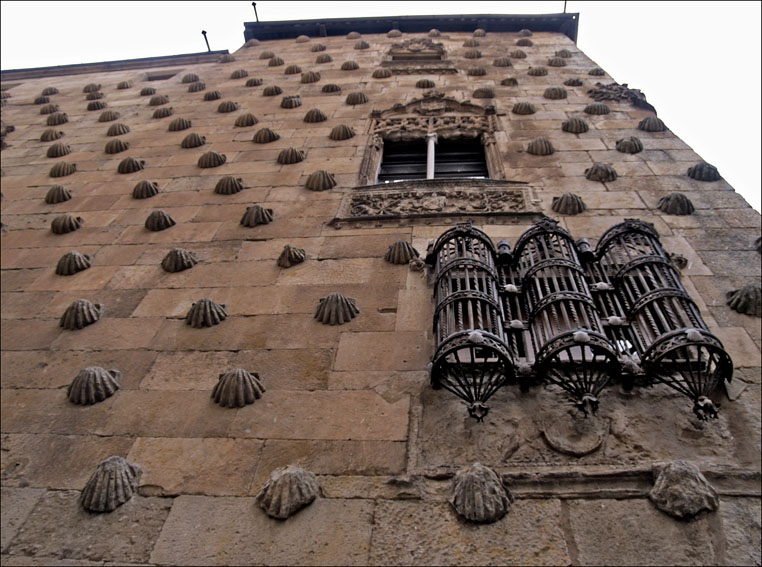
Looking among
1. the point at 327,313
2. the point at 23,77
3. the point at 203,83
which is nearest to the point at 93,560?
the point at 327,313

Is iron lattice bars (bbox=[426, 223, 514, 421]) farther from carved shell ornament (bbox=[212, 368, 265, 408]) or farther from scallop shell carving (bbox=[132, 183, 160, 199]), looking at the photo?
scallop shell carving (bbox=[132, 183, 160, 199])

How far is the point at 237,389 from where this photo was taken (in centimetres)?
573

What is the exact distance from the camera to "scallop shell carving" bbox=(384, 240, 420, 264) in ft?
24.9

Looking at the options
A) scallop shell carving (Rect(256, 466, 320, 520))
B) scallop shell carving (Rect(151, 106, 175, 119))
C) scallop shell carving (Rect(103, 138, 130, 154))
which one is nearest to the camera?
scallop shell carving (Rect(256, 466, 320, 520))

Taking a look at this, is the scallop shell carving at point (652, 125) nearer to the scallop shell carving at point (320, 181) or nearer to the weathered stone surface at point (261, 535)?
the scallop shell carving at point (320, 181)

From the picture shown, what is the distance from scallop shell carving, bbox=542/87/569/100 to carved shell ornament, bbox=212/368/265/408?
1015cm

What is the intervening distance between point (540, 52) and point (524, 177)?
32.2 ft

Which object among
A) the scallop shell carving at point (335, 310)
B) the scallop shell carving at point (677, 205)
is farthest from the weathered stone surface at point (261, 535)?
the scallop shell carving at point (677, 205)

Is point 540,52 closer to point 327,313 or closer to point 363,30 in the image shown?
point 363,30

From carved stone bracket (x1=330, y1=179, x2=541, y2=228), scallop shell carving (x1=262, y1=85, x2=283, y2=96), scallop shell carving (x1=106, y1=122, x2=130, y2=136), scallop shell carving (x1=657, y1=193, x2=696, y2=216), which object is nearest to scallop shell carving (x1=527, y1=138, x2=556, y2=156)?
carved stone bracket (x1=330, y1=179, x2=541, y2=228)

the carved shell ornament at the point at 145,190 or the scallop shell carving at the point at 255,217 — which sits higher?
the carved shell ornament at the point at 145,190

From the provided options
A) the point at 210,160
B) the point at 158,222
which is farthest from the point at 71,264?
the point at 210,160

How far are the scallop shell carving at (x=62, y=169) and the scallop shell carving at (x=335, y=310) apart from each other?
7.95 m

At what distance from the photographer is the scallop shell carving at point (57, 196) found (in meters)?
10.6
